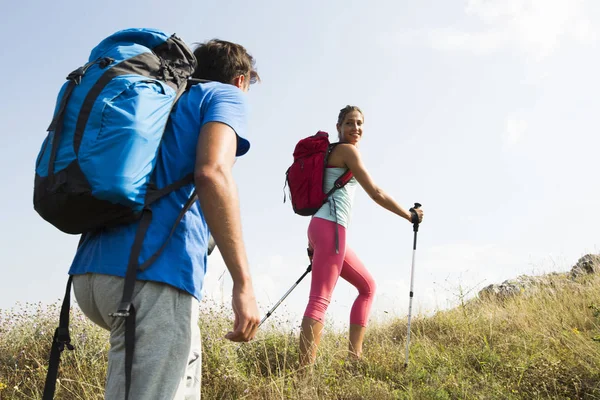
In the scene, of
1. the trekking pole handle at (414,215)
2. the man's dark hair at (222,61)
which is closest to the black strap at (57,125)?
the man's dark hair at (222,61)

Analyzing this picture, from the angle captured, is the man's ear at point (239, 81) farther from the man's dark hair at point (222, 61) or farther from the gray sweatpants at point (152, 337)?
the gray sweatpants at point (152, 337)

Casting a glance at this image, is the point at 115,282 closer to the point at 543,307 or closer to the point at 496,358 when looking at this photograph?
the point at 496,358

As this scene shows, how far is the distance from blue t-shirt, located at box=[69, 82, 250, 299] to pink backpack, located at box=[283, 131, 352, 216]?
2.66m

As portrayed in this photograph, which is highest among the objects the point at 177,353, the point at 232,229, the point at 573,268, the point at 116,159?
the point at 573,268

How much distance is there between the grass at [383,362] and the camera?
4070 mm

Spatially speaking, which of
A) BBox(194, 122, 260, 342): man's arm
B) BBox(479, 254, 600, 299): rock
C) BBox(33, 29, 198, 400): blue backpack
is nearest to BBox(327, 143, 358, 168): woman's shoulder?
BBox(33, 29, 198, 400): blue backpack

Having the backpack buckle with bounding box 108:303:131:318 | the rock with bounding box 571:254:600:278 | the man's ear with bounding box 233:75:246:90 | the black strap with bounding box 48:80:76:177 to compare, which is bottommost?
the backpack buckle with bounding box 108:303:131:318

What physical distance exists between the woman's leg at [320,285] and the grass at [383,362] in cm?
23

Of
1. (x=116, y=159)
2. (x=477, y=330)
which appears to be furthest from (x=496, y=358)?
(x=116, y=159)

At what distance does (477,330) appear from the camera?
590cm

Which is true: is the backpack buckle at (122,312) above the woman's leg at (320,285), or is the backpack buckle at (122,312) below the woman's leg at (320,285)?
below

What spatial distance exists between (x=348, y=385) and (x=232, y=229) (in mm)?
2982

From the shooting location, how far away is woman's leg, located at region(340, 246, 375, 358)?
15.6ft

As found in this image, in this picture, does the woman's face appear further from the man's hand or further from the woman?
the man's hand
